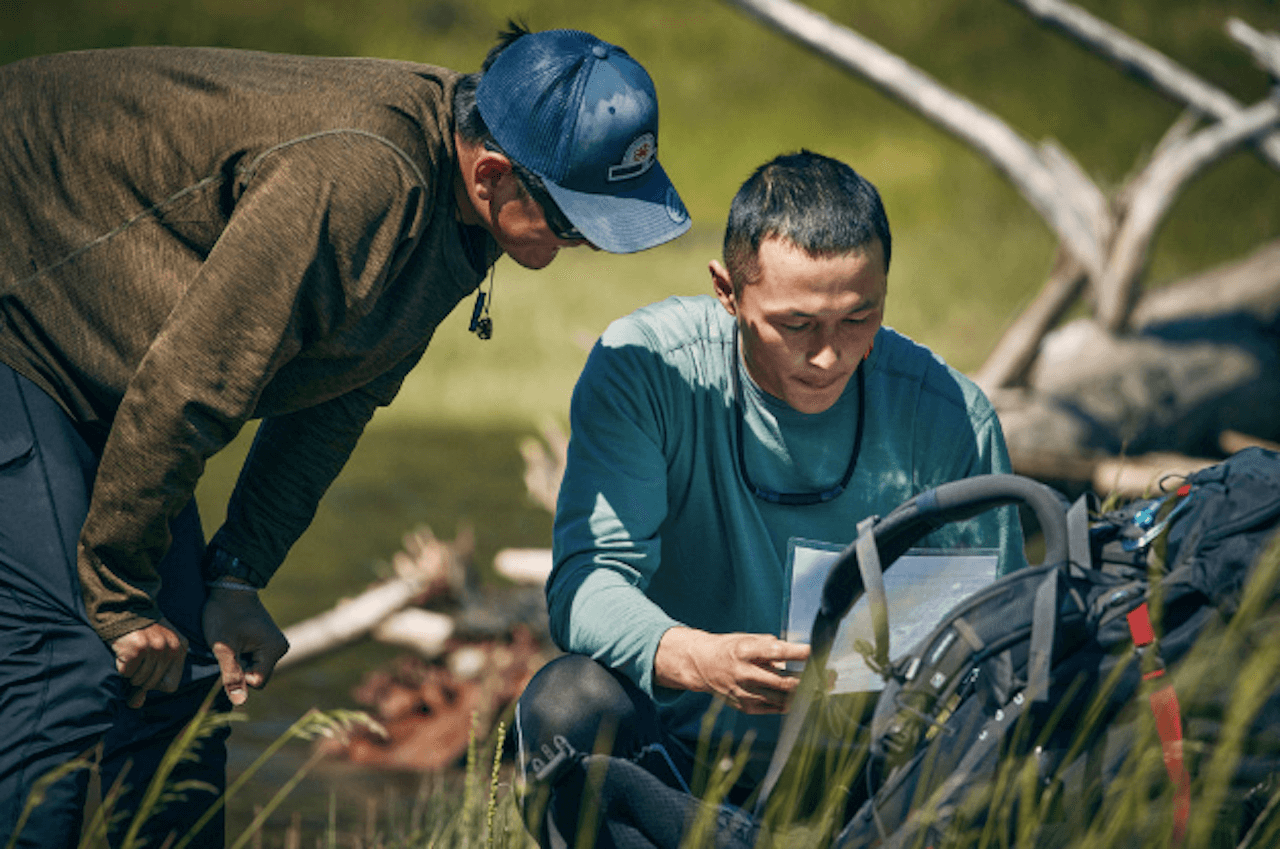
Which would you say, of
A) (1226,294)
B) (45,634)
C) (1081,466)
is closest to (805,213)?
(45,634)

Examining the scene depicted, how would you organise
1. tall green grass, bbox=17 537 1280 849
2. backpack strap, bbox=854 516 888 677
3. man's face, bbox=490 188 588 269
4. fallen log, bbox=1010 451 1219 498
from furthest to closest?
fallen log, bbox=1010 451 1219 498, man's face, bbox=490 188 588 269, backpack strap, bbox=854 516 888 677, tall green grass, bbox=17 537 1280 849

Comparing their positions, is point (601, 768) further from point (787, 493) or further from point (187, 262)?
point (187, 262)

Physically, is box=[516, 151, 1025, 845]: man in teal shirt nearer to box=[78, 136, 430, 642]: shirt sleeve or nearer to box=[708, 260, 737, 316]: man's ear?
box=[708, 260, 737, 316]: man's ear

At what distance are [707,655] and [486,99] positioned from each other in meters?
0.84

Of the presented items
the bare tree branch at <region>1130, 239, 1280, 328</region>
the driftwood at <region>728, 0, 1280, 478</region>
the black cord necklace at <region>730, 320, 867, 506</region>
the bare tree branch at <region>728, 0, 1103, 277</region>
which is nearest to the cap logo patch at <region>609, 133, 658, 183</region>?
the black cord necklace at <region>730, 320, 867, 506</region>

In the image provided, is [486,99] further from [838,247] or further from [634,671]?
[634,671]

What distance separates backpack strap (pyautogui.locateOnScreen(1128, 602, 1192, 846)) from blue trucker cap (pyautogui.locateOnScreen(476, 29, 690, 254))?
85 cm

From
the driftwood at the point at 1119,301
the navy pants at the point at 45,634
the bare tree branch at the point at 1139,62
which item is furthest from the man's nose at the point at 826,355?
the bare tree branch at the point at 1139,62

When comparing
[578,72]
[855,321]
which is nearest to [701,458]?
[855,321]

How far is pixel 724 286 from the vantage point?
214 cm

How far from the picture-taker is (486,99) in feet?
6.24

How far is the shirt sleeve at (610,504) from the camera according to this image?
77.5 inches

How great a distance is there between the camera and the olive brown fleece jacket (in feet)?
5.69

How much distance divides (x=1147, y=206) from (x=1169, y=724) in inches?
181
